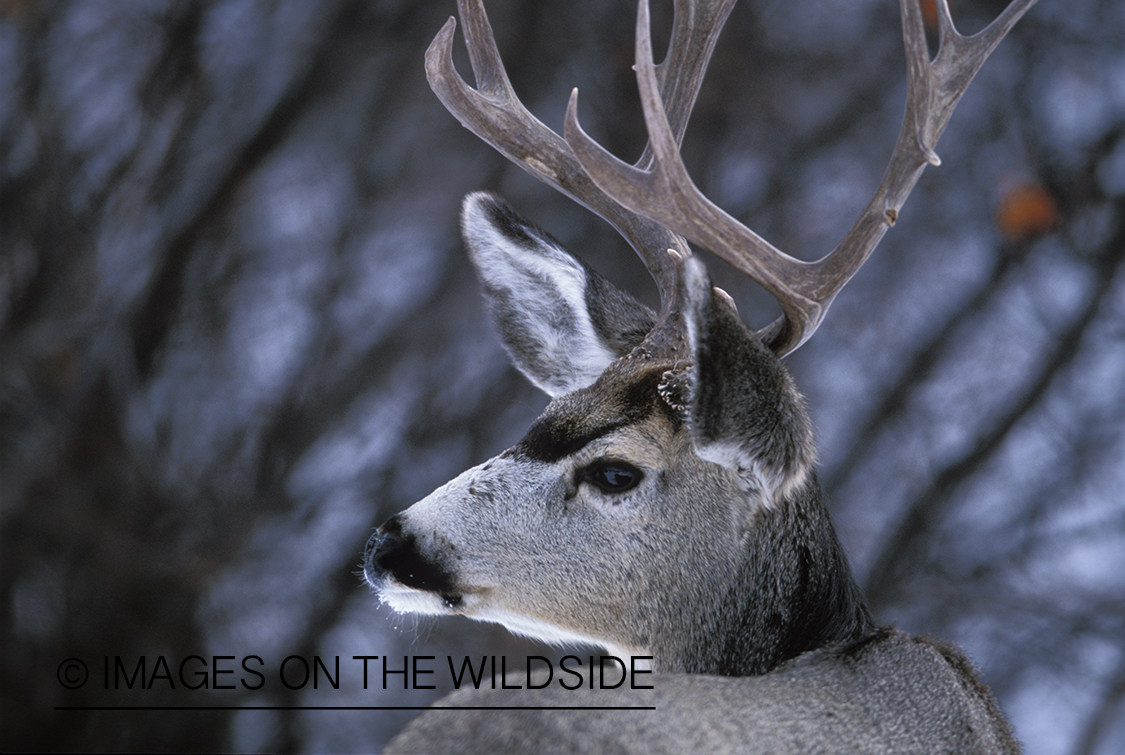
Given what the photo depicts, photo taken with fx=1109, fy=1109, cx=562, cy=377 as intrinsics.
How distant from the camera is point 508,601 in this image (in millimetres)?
1331

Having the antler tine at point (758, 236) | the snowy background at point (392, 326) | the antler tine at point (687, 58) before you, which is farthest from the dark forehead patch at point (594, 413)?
the snowy background at point (392, 326)

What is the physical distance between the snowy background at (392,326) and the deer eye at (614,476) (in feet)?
7.37

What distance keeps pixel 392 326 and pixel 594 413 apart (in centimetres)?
251

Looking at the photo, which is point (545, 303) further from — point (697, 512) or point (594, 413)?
point (697, 512)

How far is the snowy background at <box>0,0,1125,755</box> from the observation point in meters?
3.65

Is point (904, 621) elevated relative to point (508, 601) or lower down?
lower down

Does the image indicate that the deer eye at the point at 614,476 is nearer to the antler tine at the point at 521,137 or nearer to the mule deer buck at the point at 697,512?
the mule deer buck at the point at 697,512

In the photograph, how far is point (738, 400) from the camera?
4.10ft

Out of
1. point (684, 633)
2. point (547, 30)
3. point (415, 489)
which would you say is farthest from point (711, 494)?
point (547, 30)

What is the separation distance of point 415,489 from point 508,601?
244 centimetres

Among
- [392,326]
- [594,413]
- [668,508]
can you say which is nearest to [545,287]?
[594,413]

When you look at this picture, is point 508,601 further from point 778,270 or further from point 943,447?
point 943,447

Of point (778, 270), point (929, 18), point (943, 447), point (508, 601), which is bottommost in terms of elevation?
point (943, 447)

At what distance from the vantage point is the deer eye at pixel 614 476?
1348 millimetres
